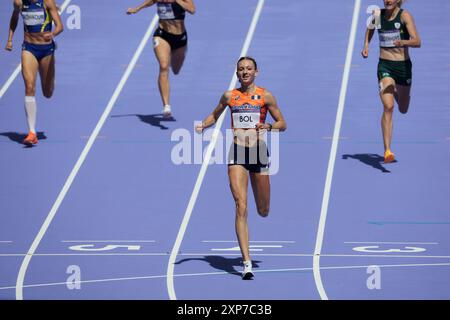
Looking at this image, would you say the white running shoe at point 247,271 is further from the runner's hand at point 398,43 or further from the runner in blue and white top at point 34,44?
the runner in blue and white top at point 34,44

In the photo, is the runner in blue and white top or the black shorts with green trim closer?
the black shorts with green trim

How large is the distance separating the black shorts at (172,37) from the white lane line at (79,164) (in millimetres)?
1324

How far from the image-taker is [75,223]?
17859 mm

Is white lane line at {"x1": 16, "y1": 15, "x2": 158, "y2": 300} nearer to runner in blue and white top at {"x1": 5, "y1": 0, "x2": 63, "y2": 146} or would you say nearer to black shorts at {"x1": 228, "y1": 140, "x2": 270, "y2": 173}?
runner in blue and white top at {"x1": 5, "y1": 0, "x2": 63, "y2": 146}

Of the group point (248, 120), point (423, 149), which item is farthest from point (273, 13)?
point (248, 120)

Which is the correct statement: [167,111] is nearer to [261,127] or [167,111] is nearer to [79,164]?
[79,164]

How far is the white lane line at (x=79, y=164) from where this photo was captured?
1617cm

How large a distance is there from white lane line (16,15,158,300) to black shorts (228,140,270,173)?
240 centimetres

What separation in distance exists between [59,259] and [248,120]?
2.48 meters

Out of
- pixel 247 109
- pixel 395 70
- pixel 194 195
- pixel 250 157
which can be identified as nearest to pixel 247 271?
pixel 250 157

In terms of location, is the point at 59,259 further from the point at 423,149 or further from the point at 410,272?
the point at 423,149

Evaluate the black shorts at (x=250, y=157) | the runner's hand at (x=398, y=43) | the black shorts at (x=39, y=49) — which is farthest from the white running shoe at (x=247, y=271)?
the black shorts at (x=39, y=49)

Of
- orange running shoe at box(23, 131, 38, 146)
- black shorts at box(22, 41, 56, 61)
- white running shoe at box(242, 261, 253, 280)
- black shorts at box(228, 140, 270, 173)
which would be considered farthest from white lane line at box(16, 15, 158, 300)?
black shorts at box(228, 140, 270, 173)

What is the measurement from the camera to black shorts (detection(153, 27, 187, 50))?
2183 centimetres
